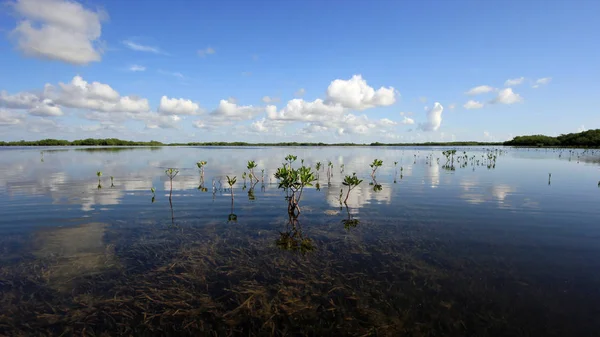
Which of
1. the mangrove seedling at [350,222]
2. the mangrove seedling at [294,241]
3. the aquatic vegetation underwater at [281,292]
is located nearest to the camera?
the aquatic vegetation underwater at [281,292]

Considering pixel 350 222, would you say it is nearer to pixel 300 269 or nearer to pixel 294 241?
pixel 294 241

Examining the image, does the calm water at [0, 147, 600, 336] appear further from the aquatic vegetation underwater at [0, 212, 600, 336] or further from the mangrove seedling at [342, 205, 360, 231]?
the mangrove seedling at [342, 205, 360, 231]

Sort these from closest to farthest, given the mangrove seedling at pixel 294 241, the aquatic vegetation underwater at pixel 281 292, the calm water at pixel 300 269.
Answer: the aquatic vegetation underwater at pixel 281 292 → the calm water at pixel 300 269 → the mangrove seedling at pixel 294 241

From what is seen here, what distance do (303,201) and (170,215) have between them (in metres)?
11.3

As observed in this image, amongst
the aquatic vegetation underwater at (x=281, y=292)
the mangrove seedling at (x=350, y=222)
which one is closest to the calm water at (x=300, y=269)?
the aquatic vegetation underwater at (x=281, y=292)

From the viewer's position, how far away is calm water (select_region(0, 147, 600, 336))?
30.0 feet

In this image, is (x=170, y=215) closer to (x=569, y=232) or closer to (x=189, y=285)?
(x=189, y=285)

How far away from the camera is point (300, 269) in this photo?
12.5m

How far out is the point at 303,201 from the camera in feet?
87.9

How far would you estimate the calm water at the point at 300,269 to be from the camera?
Answer: 9.16 metres

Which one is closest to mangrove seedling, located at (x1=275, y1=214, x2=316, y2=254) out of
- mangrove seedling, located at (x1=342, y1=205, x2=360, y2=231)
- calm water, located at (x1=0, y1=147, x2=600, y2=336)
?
calm water, located at (x1=0, y1=147, x2=600, y2=336)

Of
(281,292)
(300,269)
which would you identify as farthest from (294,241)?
(281,292)

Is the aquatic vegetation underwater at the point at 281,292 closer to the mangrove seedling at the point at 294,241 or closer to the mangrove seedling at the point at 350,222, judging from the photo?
the mangrove seedling at the point at 294,241

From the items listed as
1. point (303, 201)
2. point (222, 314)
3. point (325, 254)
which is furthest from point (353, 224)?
point (222, 314)
